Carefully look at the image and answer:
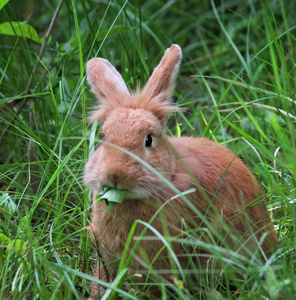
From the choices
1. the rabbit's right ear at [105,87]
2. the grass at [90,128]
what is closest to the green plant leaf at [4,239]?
the grass at [90,128]

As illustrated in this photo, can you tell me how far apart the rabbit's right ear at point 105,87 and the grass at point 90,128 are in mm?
80

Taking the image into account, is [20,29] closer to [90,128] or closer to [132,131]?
[90,128]

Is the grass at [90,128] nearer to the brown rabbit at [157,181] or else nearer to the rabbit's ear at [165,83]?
the brown rabbit at [157,181]

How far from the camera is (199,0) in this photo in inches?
254

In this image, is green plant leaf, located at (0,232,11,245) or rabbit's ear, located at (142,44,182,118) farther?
rabbit's ear, located at (142,44,182,118)

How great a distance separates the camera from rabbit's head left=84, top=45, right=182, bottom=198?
293cm

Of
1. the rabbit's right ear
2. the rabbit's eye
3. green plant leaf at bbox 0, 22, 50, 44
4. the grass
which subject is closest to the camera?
the grass

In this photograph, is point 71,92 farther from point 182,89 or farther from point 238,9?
point 238,9

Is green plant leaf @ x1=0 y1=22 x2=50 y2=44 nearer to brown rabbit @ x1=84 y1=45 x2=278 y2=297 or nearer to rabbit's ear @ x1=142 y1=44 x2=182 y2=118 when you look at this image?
brown rabbit @ x1=84 y1=45 x2=278 y2=297

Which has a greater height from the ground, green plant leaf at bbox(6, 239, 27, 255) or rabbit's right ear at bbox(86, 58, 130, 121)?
rabbit's right ear at bbox(86, 58, 130, 121)

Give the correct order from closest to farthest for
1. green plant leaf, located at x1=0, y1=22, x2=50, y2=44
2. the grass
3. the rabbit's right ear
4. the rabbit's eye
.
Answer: the grass < the rabbit's eye < the rabbit's right ear < green plant leaf, located at x1=0, y1=22, x2=50, y2=44

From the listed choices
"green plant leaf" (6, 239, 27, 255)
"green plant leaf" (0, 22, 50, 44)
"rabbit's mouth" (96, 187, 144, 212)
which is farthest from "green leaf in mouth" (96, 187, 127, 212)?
"green plant leaf" (0, 22, 50, 44)

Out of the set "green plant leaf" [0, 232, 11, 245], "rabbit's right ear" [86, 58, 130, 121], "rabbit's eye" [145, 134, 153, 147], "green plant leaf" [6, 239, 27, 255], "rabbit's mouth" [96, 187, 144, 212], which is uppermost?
"rabbit's right ear" [86, 58, 130, 121]

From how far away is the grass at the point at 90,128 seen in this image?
2885 millimetres
